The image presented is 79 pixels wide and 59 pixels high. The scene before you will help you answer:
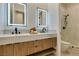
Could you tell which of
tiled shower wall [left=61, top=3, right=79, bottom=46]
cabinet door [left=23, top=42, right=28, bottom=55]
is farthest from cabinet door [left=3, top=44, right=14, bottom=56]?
tiled shower wall [left=61, top=3, right=79, bottom=46]

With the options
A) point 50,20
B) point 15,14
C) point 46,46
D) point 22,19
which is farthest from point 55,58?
point 15,14

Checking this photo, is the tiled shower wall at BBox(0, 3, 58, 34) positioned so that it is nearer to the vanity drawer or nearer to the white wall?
the white wall

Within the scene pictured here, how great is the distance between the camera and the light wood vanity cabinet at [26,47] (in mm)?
1787

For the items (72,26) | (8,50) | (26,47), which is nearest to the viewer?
(8,50)

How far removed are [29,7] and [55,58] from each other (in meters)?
0.83

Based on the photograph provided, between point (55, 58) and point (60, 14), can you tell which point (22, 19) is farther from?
point (55, 58)

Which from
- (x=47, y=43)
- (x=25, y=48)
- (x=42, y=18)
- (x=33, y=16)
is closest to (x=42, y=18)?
(x=42, y=18)

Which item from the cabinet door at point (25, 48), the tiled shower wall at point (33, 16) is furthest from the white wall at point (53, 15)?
the cabinet door at point (25, 48)

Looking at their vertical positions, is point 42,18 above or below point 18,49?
above

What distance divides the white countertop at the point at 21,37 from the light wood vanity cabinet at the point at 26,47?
0.05 m

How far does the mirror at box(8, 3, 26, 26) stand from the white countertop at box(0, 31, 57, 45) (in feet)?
0.66

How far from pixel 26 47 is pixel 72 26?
2.44 feet

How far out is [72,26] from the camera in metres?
2.01

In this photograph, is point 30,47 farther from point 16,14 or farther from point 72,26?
point 72,26
